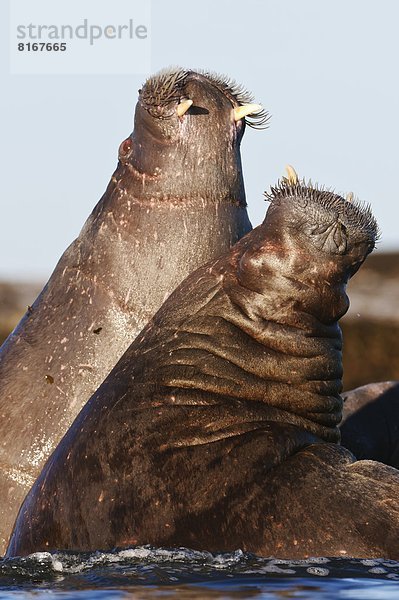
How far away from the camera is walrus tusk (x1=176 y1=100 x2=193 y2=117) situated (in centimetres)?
1080

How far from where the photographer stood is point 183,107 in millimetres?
10836

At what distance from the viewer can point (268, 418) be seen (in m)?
8.59

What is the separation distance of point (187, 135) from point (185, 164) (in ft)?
0.70

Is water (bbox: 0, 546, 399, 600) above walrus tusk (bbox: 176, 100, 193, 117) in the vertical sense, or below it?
below

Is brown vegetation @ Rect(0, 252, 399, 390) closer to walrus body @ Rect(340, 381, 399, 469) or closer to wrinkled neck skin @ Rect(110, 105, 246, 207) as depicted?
walrus body @ Rect(340, 381, 399, 469)

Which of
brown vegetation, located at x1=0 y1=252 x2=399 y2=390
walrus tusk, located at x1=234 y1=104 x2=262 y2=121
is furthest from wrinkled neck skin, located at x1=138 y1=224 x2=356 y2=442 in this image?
brown vegetation, located at x1=0 y1=252 x2=399 y2=390

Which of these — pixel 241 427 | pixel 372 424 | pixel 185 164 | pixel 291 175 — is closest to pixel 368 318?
Result: pixel 372 424

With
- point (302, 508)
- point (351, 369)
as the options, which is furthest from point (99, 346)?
point (351, 369)

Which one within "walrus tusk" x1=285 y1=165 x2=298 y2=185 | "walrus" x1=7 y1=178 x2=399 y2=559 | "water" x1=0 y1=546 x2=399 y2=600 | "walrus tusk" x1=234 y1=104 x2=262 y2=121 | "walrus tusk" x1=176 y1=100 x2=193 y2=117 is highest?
"walrus tusk" x1=234 y1=104 x2=262 y2=121

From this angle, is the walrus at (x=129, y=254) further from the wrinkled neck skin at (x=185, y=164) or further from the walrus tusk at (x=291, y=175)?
the walrus tusk at (x=291, y=175)

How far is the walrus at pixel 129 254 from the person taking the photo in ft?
34.6

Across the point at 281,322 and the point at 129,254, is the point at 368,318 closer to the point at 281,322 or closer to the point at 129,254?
the point at 129,254

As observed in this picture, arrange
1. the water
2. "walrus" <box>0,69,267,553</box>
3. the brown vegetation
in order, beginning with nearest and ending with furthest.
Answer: the water
"walrus" <box>0,69,267,553</box>
the brown vegetation

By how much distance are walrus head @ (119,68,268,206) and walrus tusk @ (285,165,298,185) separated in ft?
5.53
